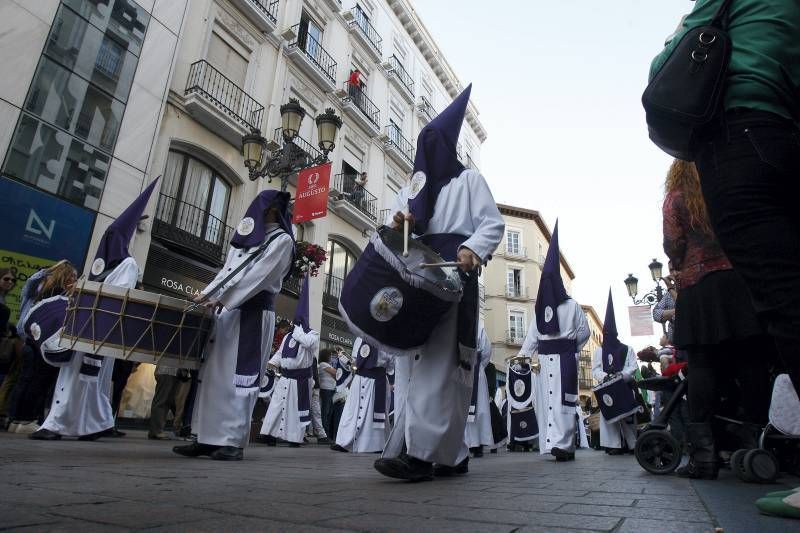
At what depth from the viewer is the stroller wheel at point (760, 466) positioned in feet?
10.1

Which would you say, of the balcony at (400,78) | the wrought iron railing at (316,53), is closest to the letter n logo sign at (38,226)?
the wrought iron railing at (316,53)

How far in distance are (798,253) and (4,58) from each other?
12584mm

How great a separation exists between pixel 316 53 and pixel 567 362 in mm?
17150

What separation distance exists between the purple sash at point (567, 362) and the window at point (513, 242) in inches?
1477

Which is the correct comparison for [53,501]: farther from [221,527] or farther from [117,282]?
[117,282]

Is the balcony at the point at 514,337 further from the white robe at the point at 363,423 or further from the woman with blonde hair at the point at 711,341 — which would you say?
the woman with blonde hair at the point at 711,341

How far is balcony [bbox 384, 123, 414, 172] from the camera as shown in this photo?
23.5 metres

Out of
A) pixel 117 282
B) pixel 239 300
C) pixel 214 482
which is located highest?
pixel 117 282

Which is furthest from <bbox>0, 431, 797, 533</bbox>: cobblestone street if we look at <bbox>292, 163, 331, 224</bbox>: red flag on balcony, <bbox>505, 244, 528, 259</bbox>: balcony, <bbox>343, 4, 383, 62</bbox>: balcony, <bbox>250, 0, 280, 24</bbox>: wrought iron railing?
<bbox>505, 244, 528, 259</bbox>: balcony

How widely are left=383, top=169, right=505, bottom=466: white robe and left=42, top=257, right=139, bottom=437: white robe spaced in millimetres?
3207

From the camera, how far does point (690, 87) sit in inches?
81.2

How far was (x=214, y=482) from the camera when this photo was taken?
240cm

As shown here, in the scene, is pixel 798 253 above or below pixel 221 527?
above

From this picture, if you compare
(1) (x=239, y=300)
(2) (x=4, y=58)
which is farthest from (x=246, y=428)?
(2) (x=4, y=58)
